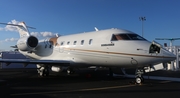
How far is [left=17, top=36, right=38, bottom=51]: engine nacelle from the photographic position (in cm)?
1624

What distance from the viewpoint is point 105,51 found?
37.3 ft

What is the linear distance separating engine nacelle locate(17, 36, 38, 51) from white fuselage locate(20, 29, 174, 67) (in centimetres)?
165

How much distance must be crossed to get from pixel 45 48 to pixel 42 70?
2197mm

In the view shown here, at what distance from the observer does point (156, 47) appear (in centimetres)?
979

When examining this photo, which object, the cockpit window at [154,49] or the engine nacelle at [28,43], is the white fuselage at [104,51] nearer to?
the cockpit window at [154,49]

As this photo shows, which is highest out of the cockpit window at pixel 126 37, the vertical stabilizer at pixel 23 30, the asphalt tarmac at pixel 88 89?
the vertical stabilizer at pixel 23 30

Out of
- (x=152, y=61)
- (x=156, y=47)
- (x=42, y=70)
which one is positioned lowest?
(x=42, y=70)

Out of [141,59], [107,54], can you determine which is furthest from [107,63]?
[141,59]

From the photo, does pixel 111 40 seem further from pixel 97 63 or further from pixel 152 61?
pixel 152 61

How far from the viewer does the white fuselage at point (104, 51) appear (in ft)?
31.9

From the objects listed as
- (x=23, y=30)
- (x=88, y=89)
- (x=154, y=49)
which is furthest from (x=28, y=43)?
(x=154, y=49)

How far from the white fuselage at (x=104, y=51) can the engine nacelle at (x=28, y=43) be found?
5.41ft

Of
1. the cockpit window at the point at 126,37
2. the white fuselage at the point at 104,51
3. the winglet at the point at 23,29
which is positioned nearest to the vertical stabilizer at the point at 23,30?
the winglet at the point at 23,29

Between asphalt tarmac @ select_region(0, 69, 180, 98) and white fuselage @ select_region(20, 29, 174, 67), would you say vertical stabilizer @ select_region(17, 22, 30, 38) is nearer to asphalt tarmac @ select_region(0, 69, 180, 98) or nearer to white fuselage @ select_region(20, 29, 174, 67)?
white fuselage @ select_region(20, 29, 174, 67)
